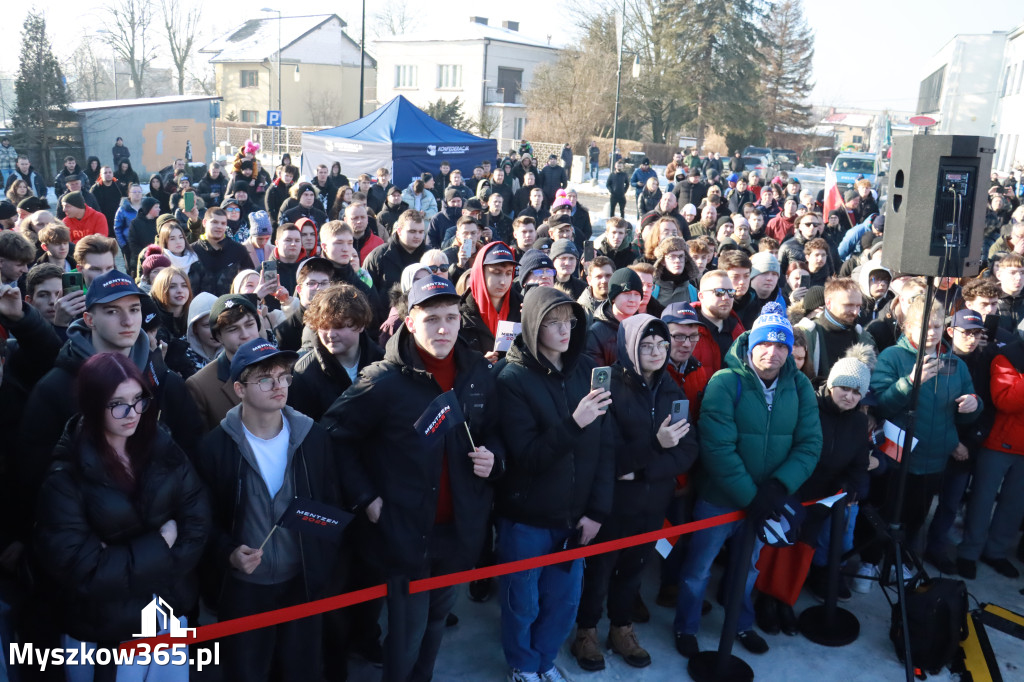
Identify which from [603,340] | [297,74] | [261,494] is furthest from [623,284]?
[297,74]

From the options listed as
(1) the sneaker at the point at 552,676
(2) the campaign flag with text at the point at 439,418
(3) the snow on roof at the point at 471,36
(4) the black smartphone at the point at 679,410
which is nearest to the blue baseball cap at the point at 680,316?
(4) the black smartphone at the point at 679,410

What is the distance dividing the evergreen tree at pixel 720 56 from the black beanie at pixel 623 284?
144 feet

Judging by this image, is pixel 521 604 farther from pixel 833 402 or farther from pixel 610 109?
pixel 610 109

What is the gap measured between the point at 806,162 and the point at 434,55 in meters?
28.1

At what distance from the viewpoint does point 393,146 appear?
21125 millimetres

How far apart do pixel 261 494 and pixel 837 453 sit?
2998 mm

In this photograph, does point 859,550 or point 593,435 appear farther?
point 859,550

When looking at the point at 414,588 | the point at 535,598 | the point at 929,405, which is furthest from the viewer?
the point at 929,405

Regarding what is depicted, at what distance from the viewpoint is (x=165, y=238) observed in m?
7.02

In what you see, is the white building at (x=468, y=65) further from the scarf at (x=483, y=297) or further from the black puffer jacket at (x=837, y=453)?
the black puffer jacket at (x=837, y=453)

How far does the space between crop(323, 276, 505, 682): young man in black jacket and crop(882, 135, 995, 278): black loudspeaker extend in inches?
105

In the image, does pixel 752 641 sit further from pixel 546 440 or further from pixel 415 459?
pixel 415 459

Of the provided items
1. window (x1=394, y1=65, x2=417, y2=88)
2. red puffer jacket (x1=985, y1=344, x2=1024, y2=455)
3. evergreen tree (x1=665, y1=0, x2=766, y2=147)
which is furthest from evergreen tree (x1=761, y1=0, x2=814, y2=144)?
red puffer jacket (x1=985, y1=344, x2=1024, y2=455)

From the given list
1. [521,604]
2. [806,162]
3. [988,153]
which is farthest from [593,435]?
[806,162]
